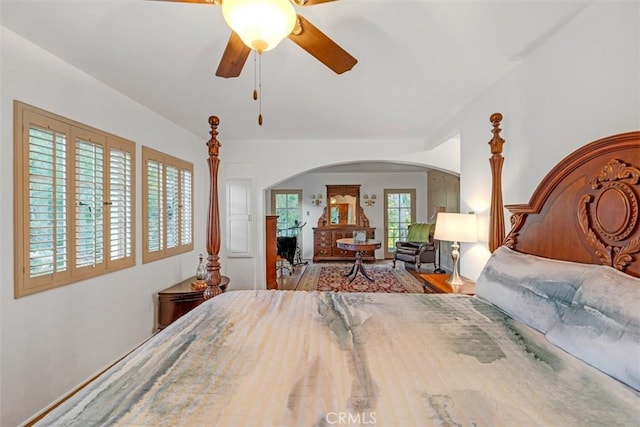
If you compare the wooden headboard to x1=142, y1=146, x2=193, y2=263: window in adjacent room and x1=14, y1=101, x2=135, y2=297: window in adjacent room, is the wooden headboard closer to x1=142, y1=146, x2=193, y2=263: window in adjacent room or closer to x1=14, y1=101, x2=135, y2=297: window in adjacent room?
x1=14, y1=101, x2=135, y2=297: window in adjacent room

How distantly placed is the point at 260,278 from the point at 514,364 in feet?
12.9

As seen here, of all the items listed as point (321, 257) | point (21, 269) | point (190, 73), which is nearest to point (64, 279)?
point (21, 269)

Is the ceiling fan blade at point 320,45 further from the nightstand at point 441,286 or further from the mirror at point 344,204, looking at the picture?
the mirror at point 344,204

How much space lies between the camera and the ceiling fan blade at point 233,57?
152cm

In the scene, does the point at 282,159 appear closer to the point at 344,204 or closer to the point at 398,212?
the point at 344,204

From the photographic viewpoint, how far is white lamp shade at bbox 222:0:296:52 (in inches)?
44.9

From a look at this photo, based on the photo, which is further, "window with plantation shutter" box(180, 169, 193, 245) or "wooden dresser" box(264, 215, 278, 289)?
"wooden dresser" box(264, 215, 278, 289)

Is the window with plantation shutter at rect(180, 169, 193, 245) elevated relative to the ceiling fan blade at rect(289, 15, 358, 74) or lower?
lower

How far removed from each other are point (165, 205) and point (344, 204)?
18.2ft

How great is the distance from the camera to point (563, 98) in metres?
1.80

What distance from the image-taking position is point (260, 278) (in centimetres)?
466

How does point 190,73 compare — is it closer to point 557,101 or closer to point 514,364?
point 557,101

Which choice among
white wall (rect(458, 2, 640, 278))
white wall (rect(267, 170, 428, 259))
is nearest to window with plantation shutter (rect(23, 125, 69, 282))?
white wall (rect(458, 2, 640, 278))

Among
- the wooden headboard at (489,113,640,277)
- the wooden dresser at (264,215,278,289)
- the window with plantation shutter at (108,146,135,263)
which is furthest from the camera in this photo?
the wooden dresser at (264,215,278,289)
